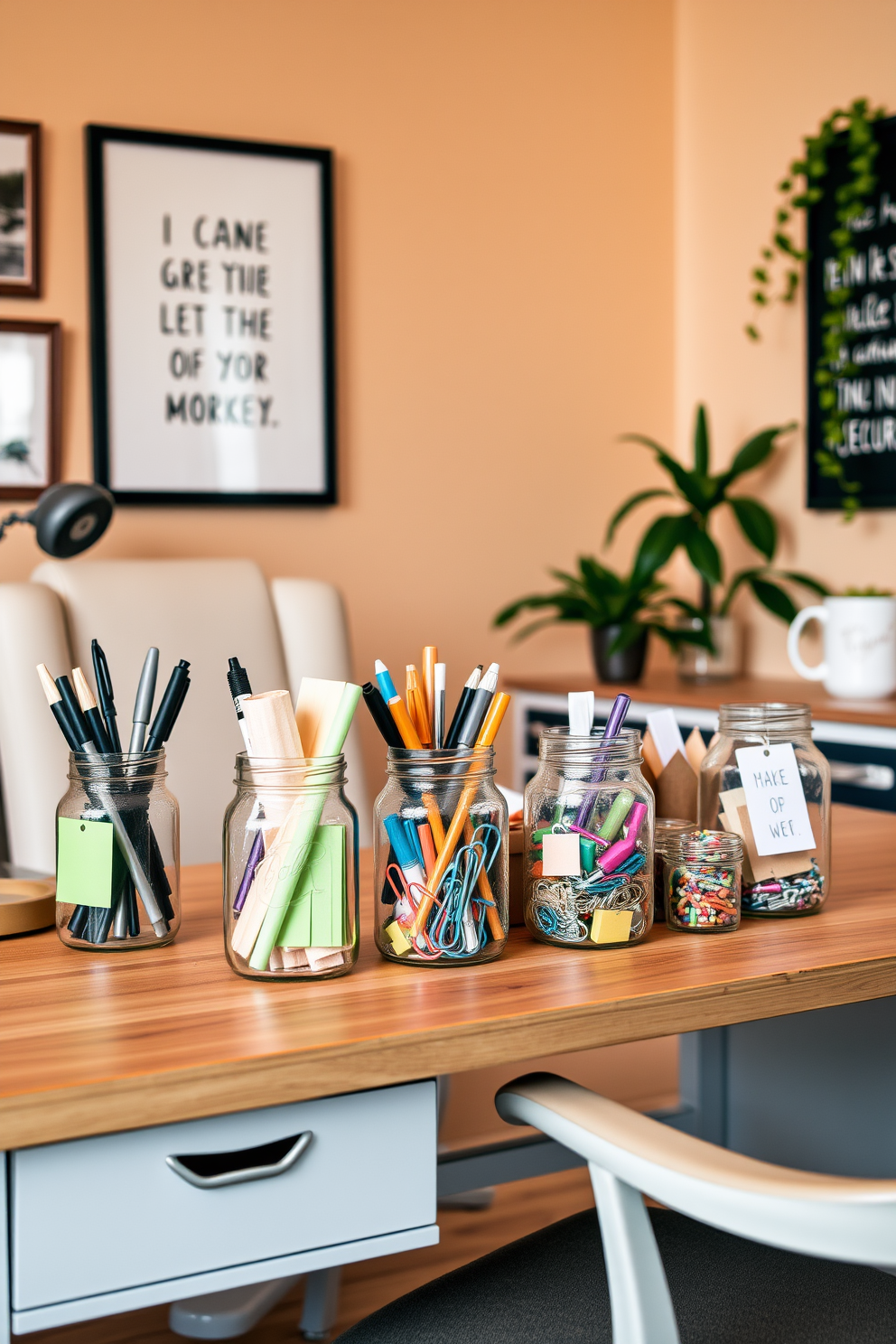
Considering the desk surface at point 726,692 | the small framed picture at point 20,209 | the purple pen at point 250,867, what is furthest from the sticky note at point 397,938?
the small framed picture at point 20,209

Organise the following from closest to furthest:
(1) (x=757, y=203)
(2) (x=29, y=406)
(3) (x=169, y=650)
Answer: (3) (x=169, y=650) < (2) (x=29, y=406) < (1) (x=757, y=203)

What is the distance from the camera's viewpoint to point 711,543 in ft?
8.73

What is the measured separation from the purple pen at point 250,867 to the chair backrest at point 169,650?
96 centimetres

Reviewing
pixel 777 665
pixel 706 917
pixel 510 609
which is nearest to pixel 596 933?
pixel 706 917

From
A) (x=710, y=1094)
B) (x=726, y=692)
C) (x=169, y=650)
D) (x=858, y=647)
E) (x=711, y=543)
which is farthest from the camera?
(x=711, y=543)

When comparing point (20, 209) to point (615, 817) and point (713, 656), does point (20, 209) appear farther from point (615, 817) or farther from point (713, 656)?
point (615, 817)

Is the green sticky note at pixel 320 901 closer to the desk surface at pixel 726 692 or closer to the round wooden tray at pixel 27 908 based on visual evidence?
the round wooden tray at pixel 27 908

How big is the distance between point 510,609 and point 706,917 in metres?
1.74

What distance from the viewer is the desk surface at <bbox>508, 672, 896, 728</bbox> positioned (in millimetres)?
2102

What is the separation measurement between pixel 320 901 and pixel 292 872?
0.03m

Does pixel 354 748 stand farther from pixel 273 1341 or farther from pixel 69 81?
pixel 69 81

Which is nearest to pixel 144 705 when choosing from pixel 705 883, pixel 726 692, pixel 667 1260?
pixel 705 883

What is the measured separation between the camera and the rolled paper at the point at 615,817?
0.98m

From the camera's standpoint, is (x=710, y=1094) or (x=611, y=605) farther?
(x=611, y=605)
